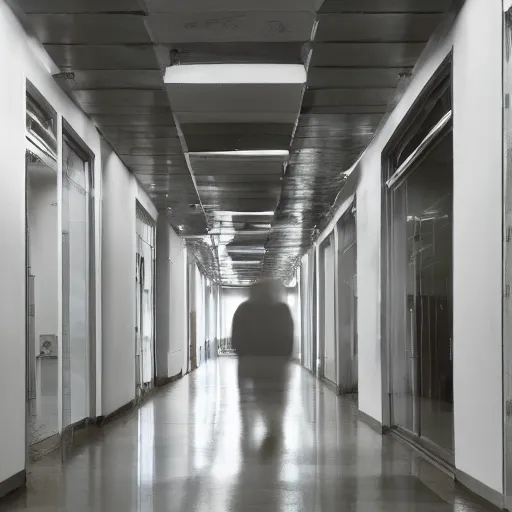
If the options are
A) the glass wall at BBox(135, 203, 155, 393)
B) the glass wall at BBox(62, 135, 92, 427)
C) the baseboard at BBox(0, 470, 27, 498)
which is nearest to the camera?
the baseboard at BBox(0, 470, 27, 498)

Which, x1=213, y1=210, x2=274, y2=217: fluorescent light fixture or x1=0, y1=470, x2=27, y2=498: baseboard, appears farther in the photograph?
x1=213, y1=210, x2=274, y2=217: fluorescent light fixture

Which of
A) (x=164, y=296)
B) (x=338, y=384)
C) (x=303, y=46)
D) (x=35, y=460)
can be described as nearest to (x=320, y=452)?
(x=35, y=460)

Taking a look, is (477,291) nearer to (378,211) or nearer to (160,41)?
(160,41)

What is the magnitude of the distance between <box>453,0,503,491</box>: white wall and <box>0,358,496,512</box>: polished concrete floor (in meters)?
0.41

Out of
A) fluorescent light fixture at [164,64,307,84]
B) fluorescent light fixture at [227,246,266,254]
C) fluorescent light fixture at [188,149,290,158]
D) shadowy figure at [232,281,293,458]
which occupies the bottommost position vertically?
shadowy figure at [232,281,293,458]

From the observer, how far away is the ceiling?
5320mm

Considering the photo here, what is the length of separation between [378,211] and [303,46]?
3356 mm

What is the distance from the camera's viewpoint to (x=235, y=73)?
21.5 ft

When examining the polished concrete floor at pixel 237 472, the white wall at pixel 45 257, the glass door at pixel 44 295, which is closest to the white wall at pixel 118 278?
the polished concrete floor at pixel 237 472

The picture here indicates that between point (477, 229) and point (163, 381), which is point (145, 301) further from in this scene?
point (477, 229)

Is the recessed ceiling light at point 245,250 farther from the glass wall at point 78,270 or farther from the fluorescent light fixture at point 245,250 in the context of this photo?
the glass wall at point 78,270

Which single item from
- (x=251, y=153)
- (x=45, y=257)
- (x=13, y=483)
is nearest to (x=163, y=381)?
(x=251, y=153)

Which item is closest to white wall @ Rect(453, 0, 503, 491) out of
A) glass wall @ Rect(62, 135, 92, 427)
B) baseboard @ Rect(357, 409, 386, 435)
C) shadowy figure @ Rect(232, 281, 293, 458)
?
baseboard @ Rect(357, 409, 386, 435)

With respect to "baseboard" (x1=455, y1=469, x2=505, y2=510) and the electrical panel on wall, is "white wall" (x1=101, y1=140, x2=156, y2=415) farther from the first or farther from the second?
"baseboard" (x1=455, y1=469, x2=505, y2=510)
